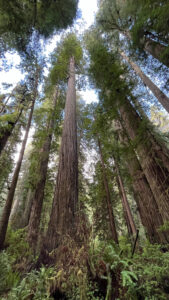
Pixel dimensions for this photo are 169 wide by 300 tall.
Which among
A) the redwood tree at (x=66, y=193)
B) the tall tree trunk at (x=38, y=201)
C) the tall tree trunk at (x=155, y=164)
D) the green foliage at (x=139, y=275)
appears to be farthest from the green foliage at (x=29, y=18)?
the green foliage at (x=139, y=275)

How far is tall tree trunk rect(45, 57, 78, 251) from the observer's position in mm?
2273

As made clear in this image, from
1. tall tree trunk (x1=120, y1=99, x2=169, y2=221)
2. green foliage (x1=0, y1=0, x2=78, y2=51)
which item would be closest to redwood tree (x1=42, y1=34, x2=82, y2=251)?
tall tree trunk (x1=120, y1=99, x2=169, y2=221)

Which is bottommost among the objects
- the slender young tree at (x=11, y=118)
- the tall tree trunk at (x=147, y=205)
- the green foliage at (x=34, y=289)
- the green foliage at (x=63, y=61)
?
the green foliage at (x=34, y=289)

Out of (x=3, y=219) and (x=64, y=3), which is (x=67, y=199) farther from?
(x=64, y=3)

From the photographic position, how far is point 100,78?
4246 mm

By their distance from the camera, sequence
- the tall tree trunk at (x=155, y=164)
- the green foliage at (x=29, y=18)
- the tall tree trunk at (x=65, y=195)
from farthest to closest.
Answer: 1. the green foliage at (x=29, y=18)
2. the tall tree trunk at (x=155, y=164)
3. the tall tree trunk at (x=65, y=195)

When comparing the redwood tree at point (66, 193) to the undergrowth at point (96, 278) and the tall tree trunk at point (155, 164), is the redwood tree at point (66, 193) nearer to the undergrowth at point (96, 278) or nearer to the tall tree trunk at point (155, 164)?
the undergrowth at point (96, 278)

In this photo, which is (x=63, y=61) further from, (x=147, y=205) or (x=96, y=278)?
(x=96, y=278)

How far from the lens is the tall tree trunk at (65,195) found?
7.46 ft

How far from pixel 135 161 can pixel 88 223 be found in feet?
10.7

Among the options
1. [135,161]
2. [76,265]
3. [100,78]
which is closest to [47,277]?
[76,265]

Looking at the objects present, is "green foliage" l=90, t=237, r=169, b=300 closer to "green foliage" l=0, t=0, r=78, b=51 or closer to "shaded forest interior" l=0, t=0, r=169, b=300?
"shaded forest interior" l=0, t=0, r=169, b=300

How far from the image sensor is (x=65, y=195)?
2.80 meters

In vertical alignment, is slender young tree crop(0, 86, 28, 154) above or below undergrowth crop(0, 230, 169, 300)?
above
